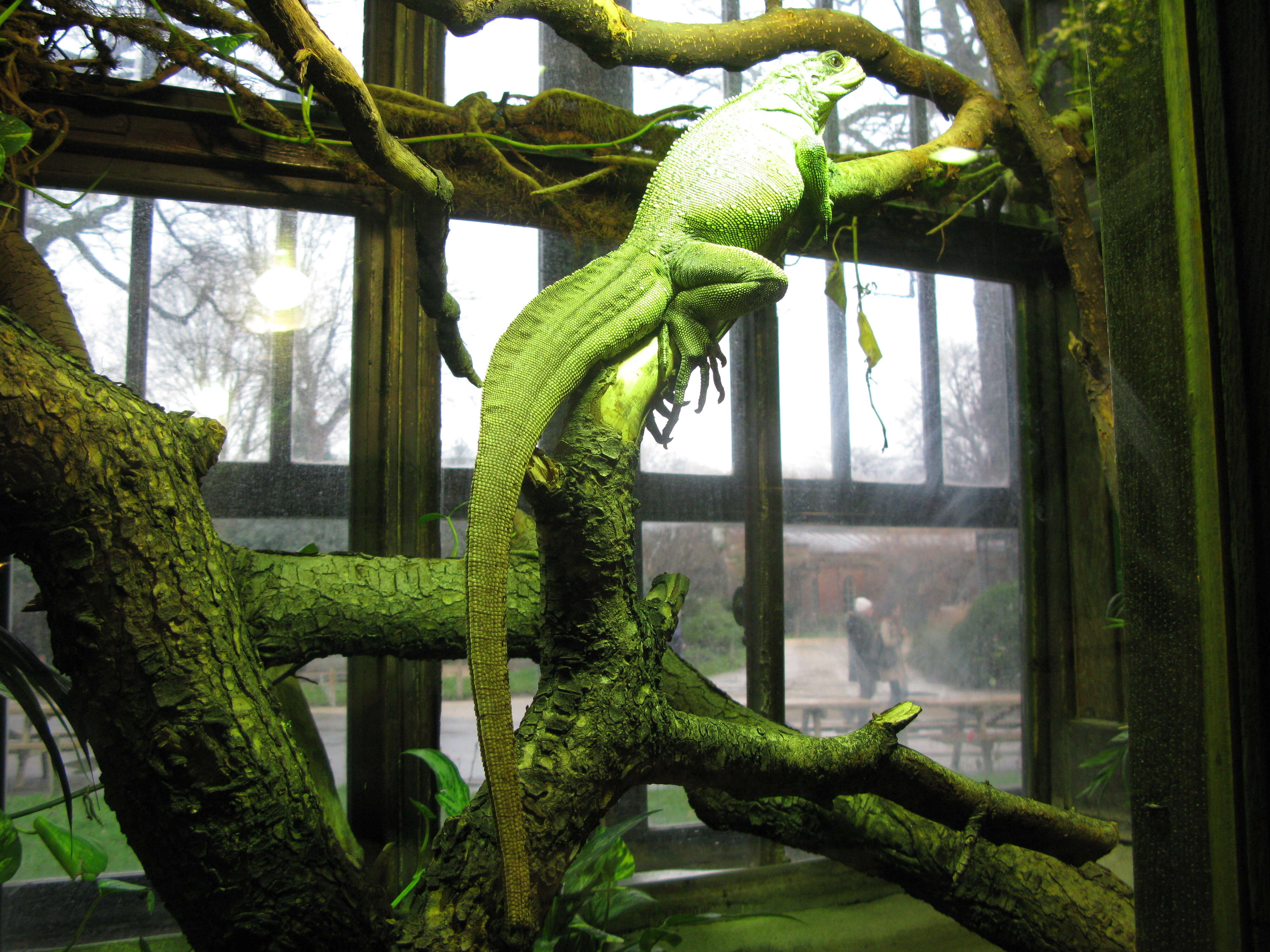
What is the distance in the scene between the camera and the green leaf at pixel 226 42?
1843mm

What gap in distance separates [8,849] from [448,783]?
943 millimetres

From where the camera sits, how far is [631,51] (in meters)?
1.90

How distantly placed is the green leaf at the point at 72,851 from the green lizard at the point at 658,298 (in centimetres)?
114

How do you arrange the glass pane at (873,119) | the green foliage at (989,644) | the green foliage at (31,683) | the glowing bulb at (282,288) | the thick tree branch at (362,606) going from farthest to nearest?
the glass pane at (873,119) < the green foliage at (989,644) < the glowing bulb at (282,288) < the thick tree branch at (362,606) < the green foliage at (31,683)

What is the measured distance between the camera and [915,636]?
109 inches

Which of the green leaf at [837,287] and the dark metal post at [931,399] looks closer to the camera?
the green leaf at [837,287]

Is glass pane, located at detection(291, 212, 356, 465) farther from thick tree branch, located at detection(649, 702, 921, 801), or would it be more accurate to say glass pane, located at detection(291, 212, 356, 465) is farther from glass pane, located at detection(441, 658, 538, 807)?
thick tree branch, located at detection(649, 702, 921, 801)

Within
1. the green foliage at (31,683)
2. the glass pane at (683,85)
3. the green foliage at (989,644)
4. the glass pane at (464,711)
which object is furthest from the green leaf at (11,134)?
the green foliage at (989,644)

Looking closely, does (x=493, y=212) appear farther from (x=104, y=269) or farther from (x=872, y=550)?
(x=872, y=550)

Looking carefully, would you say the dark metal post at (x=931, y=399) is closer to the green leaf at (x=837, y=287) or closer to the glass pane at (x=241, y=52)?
the green leaf at (x=837, y=287)

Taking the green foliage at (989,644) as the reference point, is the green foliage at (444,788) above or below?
below

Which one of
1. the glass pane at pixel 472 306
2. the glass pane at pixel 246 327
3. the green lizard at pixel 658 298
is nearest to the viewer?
the green lizard at pixel 658 298

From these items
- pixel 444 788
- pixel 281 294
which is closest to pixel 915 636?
pixel 444 788

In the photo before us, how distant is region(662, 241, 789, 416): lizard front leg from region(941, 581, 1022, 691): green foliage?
1.71 meters
